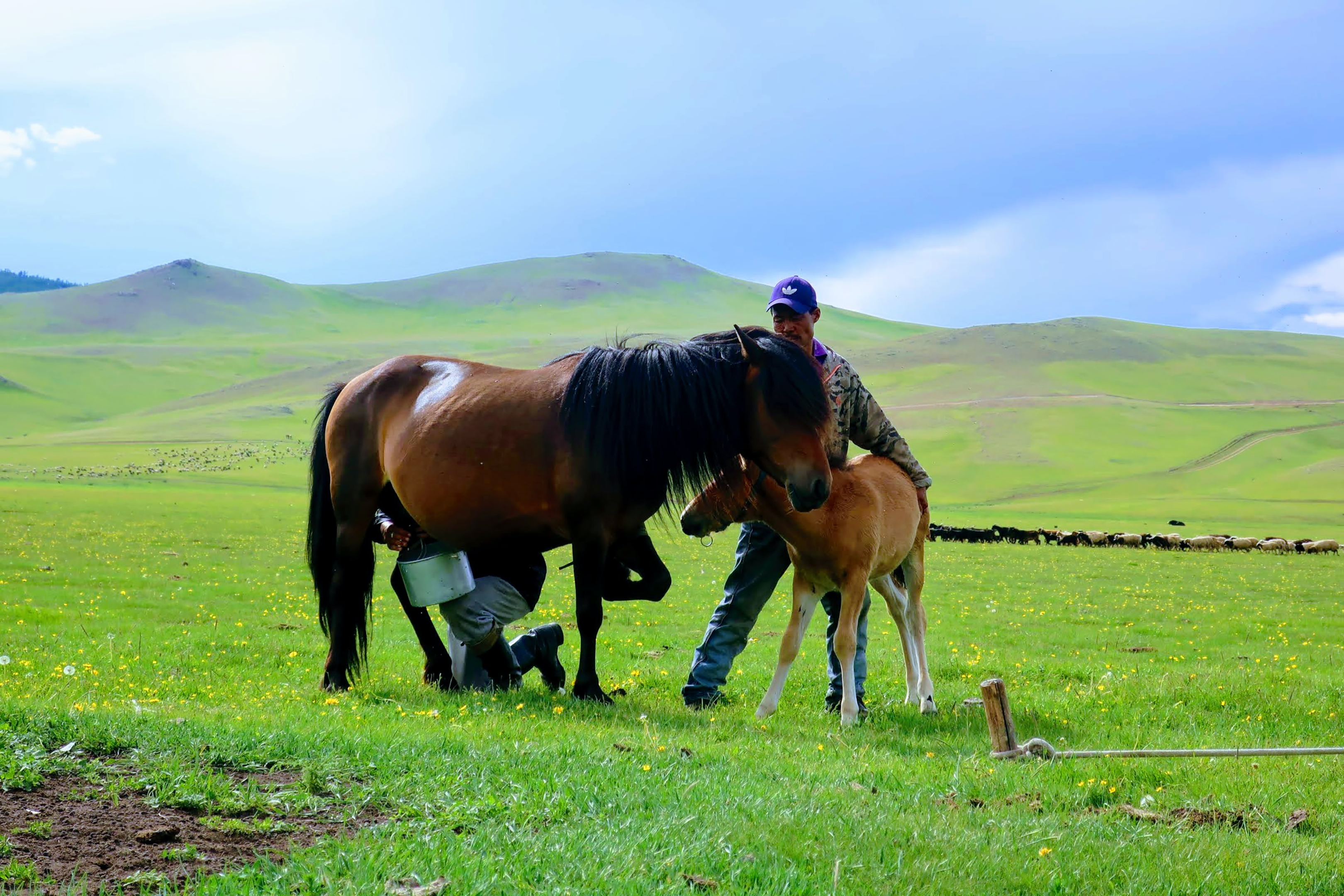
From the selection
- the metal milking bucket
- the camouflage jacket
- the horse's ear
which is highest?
the horse's ear

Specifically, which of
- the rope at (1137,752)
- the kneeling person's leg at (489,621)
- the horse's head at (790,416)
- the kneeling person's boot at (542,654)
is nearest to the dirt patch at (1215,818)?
the rope at (1137,752)

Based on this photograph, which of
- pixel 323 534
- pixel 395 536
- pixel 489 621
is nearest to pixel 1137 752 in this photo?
pixel 489 621

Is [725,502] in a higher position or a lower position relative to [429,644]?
higher

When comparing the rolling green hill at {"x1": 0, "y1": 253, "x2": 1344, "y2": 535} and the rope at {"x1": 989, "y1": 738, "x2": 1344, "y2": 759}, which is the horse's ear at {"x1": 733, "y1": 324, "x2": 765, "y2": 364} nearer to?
Answer: the rope at {"x1": 989, "y1": 738, "x2": 1344, "y2": 759}

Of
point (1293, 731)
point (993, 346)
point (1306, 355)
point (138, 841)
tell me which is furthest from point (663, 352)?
point (1306, 355)

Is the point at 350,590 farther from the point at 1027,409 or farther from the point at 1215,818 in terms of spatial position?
the point at 1027,409

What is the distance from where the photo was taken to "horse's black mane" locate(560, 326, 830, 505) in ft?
24.1

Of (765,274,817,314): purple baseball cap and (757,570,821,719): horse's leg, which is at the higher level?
(765,274,817,314): purple baseball cap

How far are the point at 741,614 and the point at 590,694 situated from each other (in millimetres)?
1385

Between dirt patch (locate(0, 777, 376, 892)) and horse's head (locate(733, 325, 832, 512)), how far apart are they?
376 centimetres

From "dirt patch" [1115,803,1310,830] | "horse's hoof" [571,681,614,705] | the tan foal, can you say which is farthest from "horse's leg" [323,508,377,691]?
"dirt patch" [1115,803,1310,830]

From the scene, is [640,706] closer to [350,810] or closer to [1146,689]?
[350,810]

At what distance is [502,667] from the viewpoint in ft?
26.8

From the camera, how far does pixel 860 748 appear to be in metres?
6.52
